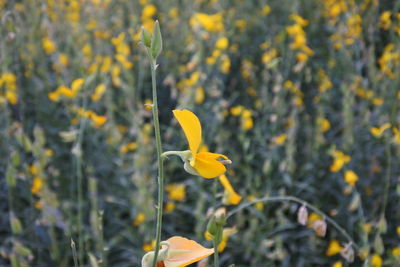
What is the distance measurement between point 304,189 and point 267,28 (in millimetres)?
1631

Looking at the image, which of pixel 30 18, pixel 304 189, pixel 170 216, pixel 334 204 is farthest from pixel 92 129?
pixel 334 204

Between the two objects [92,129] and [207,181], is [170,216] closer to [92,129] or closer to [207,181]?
[207,181]

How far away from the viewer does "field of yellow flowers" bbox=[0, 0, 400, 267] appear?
1986mm

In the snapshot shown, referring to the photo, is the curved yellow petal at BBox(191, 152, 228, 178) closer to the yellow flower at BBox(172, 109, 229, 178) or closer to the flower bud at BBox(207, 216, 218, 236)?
the yellow flower at BBox(172, 109, 229, 178)

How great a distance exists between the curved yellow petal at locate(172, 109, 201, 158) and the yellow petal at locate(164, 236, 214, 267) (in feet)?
0.50

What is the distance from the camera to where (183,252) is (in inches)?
29.4

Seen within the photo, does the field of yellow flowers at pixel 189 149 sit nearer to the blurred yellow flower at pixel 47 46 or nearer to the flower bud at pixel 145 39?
the blurred yellow flower at pixel 47 46

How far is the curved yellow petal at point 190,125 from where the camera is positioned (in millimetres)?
665

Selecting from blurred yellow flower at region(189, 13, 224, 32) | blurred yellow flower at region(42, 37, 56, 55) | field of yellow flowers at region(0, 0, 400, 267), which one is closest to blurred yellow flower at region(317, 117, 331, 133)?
field of yellow flowers at region(0, 0, 400, 267)

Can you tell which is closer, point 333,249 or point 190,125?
point 190,125

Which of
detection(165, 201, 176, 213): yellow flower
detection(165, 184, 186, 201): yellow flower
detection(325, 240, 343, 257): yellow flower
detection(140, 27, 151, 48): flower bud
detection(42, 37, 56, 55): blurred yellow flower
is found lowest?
detection(325, 240, 343, 257): yellow flower

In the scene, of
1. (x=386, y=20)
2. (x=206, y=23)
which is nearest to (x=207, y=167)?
(x=386, y=20)

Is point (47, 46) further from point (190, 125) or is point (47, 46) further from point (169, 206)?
point (190, 125)

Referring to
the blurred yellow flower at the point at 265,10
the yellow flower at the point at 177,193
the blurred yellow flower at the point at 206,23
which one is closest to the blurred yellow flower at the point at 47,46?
the blurred yellow flower at the point at 206,23
